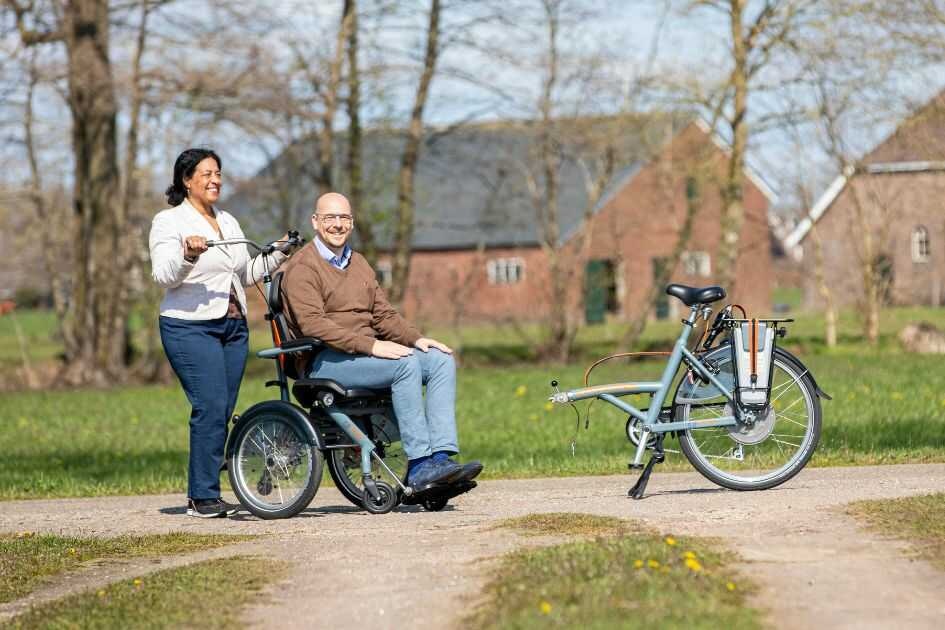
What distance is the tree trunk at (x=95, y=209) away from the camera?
25.5 meters

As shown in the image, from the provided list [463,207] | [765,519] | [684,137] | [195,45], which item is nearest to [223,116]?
[195,45]

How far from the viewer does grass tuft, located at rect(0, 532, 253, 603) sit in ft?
21.8

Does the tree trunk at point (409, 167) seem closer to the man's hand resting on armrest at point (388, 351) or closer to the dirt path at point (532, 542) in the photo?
the dirt path at point (532, 542)

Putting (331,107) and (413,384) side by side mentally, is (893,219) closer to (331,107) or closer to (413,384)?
(331,107)

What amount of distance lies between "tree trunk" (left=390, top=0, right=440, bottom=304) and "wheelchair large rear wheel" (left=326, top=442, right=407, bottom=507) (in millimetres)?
19504

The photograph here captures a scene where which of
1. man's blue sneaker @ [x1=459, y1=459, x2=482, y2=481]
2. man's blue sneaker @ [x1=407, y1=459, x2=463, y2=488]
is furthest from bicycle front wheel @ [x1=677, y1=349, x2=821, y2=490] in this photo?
man's blue sneaker @ [x1=407, y1=459, x2=463, y2=488]

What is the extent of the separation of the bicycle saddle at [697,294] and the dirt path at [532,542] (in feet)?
3.48

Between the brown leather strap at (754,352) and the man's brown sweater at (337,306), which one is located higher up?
the man's brown sweater at (337,306)

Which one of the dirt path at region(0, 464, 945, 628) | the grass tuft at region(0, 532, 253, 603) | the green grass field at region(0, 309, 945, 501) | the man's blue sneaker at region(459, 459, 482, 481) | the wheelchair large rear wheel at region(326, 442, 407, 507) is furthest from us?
the green grass field at region(0, 309, 945, 501)

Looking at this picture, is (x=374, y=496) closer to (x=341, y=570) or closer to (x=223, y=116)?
(x=341, y=570)

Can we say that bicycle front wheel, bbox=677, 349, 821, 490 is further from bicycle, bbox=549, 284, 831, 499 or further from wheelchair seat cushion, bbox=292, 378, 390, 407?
wheelchair seat cushion, bbox=292, 378, 390, 407

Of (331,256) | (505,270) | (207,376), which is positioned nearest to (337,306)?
(331,256)

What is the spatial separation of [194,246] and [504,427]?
8.53 metres

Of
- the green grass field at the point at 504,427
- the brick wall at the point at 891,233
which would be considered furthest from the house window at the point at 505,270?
the brick wall at the point at 891,233
